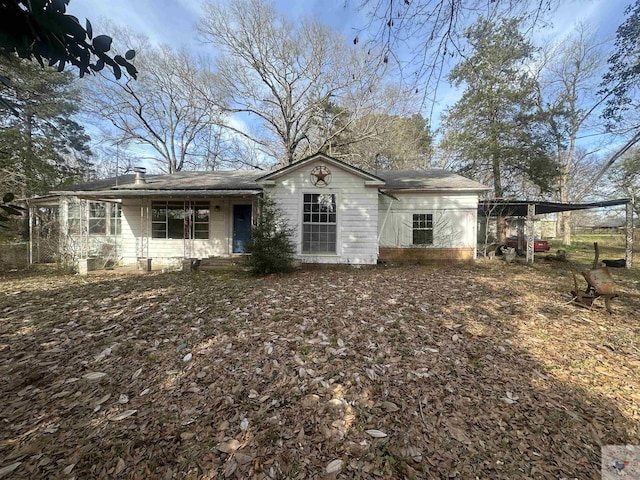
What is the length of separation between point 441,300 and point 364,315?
212cm

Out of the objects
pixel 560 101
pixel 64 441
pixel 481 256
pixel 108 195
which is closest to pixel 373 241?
pixel 481 256

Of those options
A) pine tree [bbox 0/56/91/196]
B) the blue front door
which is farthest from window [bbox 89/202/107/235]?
the blue front door

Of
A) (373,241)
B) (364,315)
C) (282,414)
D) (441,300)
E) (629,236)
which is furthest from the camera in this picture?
(629,236)

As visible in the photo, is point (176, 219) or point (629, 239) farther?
point (176, 219)

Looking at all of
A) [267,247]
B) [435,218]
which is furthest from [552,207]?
[267,247]

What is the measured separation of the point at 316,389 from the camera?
3.01m

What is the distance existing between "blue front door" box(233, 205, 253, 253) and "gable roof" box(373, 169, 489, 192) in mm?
6308

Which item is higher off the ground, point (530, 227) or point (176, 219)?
point (176, 219)

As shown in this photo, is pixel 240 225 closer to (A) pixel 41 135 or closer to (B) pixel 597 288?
(B) pixel 597 288

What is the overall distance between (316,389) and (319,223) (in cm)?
785

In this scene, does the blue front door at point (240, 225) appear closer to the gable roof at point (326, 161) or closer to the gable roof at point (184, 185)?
the gable roof at point (184, 185)

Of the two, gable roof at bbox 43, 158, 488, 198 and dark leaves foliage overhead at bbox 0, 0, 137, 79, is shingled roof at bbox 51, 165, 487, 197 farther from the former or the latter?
dark leaves foliage overhead at bbox 0, 0, 137, 79

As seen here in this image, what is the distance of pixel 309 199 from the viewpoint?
1048 centimetres

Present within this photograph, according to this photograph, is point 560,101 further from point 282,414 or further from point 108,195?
point 108,195
